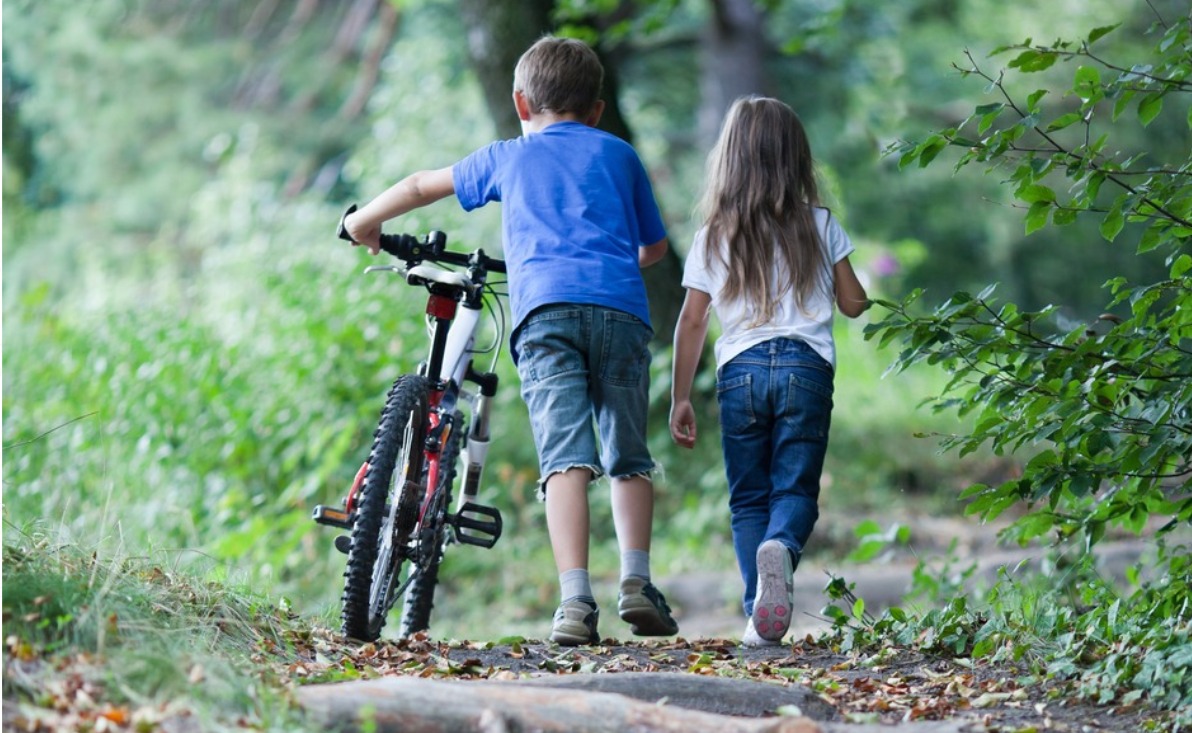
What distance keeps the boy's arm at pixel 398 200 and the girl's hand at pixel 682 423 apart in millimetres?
936

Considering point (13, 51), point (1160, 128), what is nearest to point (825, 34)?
point (1160, 128)

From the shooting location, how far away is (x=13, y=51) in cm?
1591

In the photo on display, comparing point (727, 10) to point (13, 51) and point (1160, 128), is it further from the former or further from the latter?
point (13, 51)

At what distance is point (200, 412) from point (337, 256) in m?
2.10

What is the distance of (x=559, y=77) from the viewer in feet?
13.2

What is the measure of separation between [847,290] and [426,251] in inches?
49.2

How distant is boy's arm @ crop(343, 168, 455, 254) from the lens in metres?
3.93

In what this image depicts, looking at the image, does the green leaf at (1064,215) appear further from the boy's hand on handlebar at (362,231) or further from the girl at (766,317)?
the boy's hand on handlebar at (362,231)

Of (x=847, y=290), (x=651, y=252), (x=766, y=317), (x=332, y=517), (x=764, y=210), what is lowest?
(x=332, y=517)

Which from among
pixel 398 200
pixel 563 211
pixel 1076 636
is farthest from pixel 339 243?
pixel 1076 636

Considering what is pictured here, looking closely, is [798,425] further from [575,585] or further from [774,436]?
[575,585]

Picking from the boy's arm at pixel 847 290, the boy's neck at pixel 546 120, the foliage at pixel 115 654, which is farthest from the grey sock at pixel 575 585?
the boy's neck at pixel 546 120

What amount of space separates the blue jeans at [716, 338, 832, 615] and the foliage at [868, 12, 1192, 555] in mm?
599

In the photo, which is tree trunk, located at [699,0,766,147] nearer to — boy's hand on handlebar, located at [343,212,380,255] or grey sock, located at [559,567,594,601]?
boy's hand on handlebar, located at [343,212,380,255]
